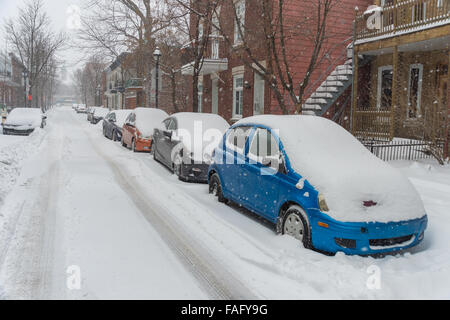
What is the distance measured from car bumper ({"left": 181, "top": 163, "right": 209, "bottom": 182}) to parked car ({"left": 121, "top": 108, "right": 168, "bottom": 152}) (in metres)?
5.40

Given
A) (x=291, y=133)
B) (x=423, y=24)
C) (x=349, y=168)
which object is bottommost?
(x=349, y=168)

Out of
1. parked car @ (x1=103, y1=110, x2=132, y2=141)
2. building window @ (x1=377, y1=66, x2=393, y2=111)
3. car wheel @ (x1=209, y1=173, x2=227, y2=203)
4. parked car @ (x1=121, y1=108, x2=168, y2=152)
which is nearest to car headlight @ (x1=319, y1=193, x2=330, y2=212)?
car wheel @ (x1=209, y1=173, x2=227, y2=203)

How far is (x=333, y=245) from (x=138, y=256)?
7.82 feet

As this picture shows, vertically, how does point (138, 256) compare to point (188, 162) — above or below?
below

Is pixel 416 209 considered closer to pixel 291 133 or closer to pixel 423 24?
pixel 291 133

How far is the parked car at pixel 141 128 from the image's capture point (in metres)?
14.2

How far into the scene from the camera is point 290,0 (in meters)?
15.5

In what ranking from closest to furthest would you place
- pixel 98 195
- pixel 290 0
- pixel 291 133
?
pixel 291 133, pixel 98 195, pixel 290 0

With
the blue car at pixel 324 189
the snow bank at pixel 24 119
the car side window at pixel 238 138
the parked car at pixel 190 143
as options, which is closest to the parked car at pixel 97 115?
the snow bank at pixel 24 119

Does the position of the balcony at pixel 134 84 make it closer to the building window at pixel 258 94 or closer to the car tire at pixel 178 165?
the building window at pixel 258 94

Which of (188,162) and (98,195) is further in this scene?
(188,162)

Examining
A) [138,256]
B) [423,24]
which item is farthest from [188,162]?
[423,24]

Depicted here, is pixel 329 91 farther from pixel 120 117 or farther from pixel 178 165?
pixel 120 117

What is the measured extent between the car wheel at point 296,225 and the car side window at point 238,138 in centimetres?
169
